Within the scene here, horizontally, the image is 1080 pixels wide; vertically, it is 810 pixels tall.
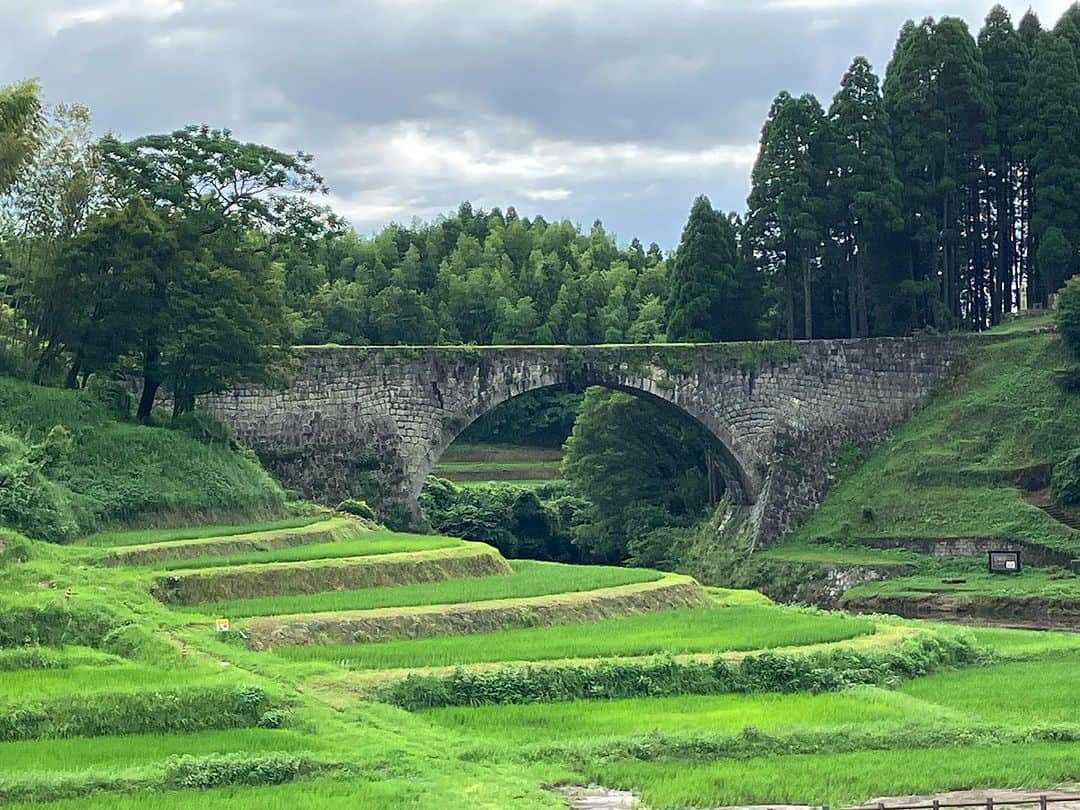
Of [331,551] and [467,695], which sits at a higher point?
[331,551]

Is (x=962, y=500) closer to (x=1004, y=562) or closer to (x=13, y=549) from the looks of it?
(x=1004, y=562)

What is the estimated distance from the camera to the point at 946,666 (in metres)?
24.4

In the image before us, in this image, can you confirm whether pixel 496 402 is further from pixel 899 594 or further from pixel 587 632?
pixel 587 632

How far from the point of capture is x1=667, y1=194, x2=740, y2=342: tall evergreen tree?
169 feet

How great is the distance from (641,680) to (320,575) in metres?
7.31

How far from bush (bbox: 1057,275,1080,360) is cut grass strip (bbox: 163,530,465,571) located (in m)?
22.3

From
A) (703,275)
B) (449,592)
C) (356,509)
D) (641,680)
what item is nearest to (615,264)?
(703,275)

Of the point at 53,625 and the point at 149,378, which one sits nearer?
the point at 53,625

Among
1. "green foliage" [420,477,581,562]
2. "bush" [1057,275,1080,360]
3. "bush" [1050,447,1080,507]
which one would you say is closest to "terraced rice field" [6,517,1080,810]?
"bush" [1050,447,1080,507]

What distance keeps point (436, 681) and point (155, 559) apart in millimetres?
8687

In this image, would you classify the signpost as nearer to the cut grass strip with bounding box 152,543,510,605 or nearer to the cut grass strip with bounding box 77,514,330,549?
the cut grass strip with bounding box 152,543,510,605

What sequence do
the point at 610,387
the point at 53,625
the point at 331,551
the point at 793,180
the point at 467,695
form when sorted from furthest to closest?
the point at 793,180 → the point at 610,387 → the point at 331,551 → the point at 53,625 → the point at 467,695

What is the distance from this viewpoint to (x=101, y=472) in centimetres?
3064

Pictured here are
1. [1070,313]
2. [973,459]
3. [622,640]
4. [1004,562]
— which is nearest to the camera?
[622,640]
